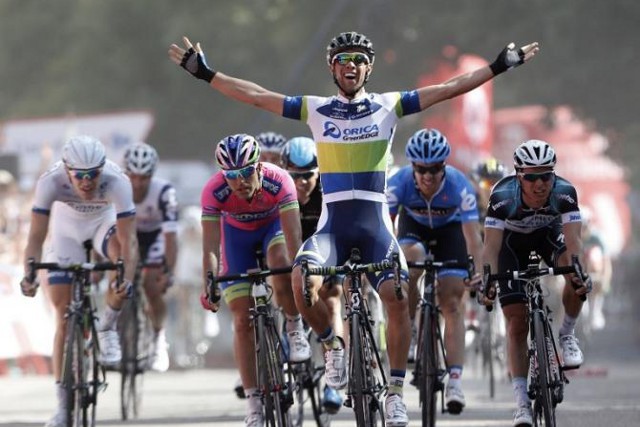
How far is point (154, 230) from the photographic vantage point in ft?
59.2

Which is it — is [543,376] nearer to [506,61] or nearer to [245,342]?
[506,61]

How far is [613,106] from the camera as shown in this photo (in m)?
36.2

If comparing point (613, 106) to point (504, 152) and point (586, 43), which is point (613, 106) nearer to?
point (586, 43)

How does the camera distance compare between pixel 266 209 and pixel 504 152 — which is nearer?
pixel 266 209

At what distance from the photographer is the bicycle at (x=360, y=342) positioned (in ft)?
38.8

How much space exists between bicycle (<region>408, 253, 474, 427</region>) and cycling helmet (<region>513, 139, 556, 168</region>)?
5.78 feet

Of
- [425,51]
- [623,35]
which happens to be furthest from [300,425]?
[425,51]

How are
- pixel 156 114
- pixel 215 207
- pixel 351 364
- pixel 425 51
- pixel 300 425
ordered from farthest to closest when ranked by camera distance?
pixel 156 114
pixel 425 51
pixel 300 425
pixel 215 207
pixel 351 364

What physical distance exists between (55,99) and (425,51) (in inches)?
362

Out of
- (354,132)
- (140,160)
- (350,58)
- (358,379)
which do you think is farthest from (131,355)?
(358,379)

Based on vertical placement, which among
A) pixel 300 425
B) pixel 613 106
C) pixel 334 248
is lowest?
pixel 300 425

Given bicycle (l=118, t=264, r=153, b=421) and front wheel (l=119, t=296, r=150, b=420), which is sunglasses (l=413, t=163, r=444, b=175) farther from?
front wheel (l=119, t=296, r=150, b=420)

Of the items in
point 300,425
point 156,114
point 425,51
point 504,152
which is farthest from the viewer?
point 504,152

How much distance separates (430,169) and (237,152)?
8.11ft
